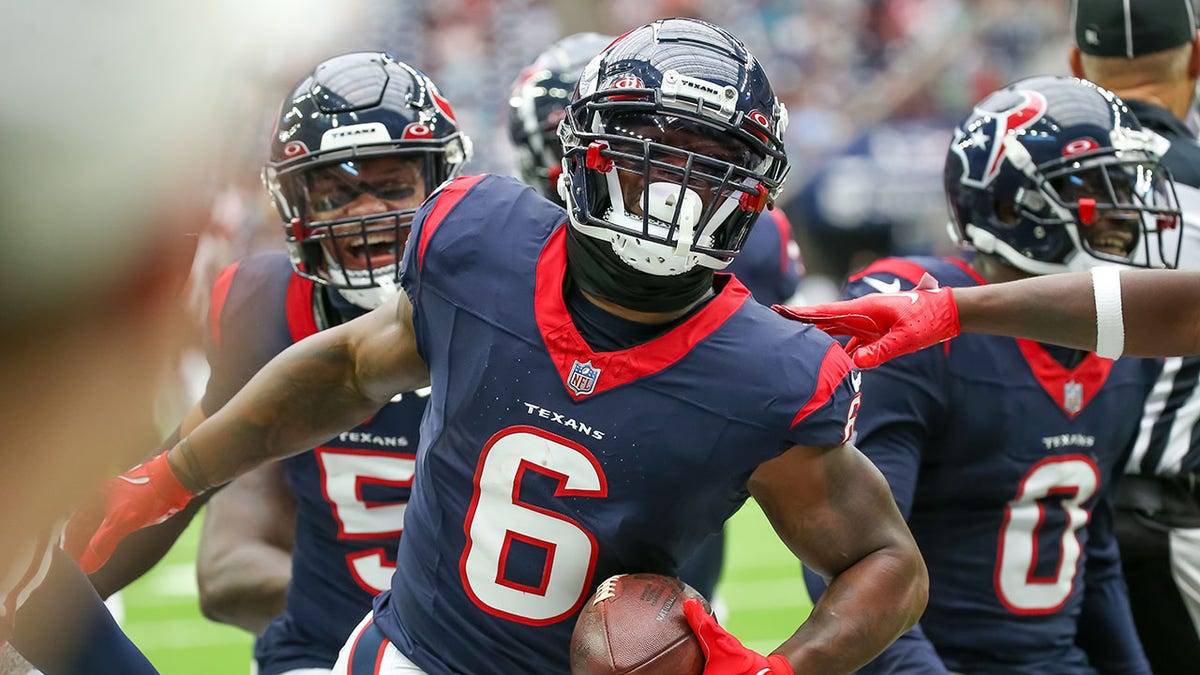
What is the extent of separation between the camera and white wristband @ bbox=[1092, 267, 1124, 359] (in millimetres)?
2809

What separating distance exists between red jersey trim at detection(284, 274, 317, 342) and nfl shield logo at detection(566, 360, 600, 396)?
4.13 feet

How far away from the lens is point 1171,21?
4.23 m

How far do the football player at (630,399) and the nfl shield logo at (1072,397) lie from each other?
0.90 meters

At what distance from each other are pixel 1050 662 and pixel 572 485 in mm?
1463

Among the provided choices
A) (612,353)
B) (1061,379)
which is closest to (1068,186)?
(1061,379)

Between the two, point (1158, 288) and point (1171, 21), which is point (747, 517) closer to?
point (1171, 21)

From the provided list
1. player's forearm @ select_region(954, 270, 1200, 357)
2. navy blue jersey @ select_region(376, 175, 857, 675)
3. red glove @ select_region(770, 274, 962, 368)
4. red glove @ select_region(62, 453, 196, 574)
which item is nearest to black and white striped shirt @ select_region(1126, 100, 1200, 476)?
player's forearm @ select_region(954, 270, 1200, 357)

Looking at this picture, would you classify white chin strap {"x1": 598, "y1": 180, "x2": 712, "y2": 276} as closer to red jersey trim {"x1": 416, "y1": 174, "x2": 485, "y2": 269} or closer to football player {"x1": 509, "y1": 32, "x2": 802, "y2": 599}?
red jersey trim {"x1": 416, "y1": 174, "x2": 485, "y2": 269}

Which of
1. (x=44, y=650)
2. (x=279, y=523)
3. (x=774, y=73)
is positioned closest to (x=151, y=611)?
(x=279, y=523)

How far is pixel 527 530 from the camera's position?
7.91 ft

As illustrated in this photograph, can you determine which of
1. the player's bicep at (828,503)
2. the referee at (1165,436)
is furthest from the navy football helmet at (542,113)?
the player's bicep at (828,503)

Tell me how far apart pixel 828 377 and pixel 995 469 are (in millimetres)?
966

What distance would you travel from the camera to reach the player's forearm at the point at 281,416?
9.08 feet

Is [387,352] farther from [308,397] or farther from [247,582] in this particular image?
[247,582]
